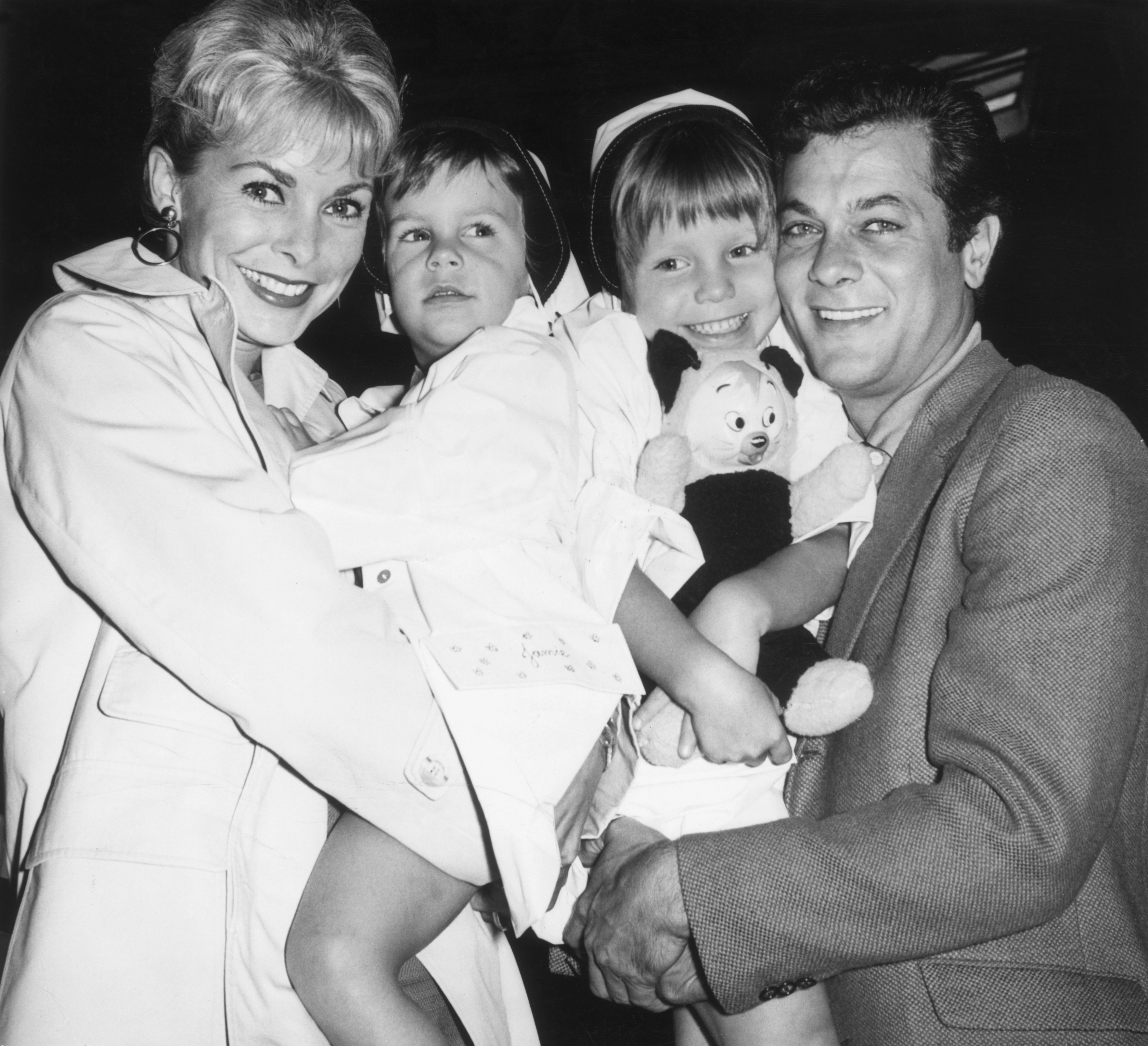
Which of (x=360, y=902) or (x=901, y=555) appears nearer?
(x=360, y=902)

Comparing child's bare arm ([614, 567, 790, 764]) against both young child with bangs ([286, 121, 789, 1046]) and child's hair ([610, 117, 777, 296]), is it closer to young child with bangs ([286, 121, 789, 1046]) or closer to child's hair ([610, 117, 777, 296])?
young child with bangs ([286, 121, 789, 1046])

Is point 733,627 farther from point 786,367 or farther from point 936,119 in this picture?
point 936,119

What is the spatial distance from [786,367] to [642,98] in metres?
1.54

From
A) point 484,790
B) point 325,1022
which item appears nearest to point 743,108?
point 484,790

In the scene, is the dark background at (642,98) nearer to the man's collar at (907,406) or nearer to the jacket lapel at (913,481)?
the man's collar at (907,406)

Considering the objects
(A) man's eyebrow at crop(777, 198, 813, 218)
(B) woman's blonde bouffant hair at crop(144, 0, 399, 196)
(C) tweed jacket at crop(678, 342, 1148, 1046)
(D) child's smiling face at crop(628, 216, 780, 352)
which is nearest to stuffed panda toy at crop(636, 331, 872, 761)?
(D) child's smiling face at crop(628, 216, 780, 352)

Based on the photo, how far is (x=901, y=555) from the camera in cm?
171

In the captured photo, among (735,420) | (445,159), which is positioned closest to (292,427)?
(445,159)

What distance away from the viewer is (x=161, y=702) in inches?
56.0

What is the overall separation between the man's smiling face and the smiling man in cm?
20

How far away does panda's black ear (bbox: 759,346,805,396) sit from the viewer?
193 centimetres

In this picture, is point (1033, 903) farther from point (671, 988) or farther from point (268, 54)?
point (268, 54)

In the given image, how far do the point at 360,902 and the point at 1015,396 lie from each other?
4.33 ft

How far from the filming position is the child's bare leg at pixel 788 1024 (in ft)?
5.05
